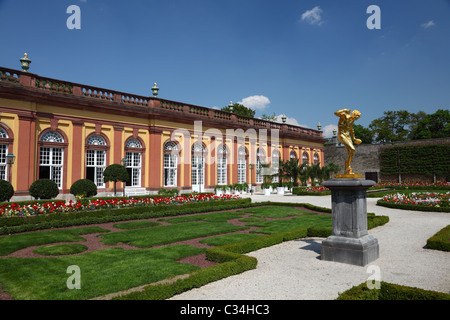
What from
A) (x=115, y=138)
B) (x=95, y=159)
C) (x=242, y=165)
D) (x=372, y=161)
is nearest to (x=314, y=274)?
(x=95, y=159)

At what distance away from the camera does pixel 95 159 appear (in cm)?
2017

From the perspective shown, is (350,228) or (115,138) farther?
(115,138)

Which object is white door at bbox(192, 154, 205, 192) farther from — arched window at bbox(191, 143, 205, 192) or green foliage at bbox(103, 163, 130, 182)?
green foliage at bbox(103, 163, 130, 182)

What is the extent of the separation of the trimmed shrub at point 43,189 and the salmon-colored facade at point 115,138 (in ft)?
7.07

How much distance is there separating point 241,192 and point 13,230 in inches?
799

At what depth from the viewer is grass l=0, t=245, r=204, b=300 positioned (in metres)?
4.44

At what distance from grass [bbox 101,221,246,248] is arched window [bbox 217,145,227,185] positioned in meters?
17.5

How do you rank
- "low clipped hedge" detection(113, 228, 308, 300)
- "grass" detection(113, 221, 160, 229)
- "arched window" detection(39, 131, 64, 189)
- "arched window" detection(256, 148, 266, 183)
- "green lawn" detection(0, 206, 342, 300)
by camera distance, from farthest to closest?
"arched window" detection(256, 148, 266, 183) → "arched window" detection(39, 131, 64, 189) → "grass" detection(113, 221, 160, 229) → "green lawn" detection(0, 206, 342, 300) → "low clipped hedge" detection(113, 228, 308, 300)

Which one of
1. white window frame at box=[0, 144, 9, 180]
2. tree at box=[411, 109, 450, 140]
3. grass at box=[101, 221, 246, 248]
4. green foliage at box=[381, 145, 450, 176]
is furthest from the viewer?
tree at box=[411, 109, 450, 140]

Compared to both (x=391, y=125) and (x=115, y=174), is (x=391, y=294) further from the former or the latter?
(x=391, y=125)

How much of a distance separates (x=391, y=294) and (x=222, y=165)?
2463 centimetres

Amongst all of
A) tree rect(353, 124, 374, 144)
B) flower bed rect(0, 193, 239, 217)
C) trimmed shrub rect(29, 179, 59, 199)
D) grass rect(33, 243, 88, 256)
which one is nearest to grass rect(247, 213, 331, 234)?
grass rect(33, 243, 88, 256)

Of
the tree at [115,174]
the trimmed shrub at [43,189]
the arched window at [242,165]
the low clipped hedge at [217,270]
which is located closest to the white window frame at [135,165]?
the tree at [115,174]

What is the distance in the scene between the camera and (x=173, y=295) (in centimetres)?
444
